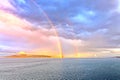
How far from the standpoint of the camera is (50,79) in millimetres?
80562

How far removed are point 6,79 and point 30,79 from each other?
441 inches

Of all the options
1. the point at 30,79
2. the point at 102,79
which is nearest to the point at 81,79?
the point at 102,79

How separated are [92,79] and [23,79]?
3284 centimetres

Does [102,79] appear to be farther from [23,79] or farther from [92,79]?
[23,79]

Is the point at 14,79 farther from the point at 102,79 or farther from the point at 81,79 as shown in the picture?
the point at 102,79

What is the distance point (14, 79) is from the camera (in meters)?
80.5

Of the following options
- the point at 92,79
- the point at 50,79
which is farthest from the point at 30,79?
the point at 92,79

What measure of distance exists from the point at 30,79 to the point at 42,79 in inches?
226

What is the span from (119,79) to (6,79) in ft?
177

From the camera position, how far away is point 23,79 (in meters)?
81.1

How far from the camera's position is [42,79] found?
81812mm

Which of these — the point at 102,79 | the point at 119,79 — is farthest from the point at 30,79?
the point at 119,79

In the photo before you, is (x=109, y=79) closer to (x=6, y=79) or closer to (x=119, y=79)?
(x=119, y=79)

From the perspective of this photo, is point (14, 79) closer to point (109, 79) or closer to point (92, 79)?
point (92, 79)
